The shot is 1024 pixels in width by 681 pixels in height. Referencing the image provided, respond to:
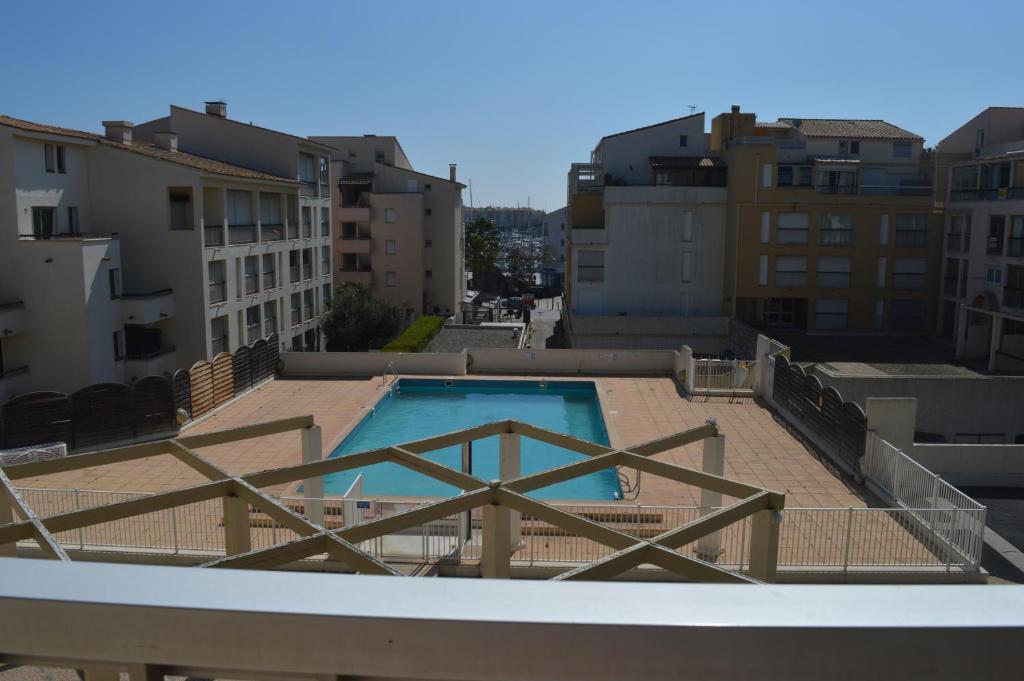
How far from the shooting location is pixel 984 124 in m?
40.8

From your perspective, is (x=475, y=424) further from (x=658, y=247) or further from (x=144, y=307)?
(x=658, y=247)

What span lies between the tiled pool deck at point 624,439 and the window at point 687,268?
45.4 feet

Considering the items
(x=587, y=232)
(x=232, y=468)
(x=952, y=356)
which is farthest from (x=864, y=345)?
(x=232, y=468)

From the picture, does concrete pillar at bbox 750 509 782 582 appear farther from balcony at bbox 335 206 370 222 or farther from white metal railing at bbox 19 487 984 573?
balcony at bbox 335 206 370 222

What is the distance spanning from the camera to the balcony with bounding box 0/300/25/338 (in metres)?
23.1

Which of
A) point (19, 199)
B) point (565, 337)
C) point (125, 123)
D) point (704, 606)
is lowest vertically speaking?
point (565, 337)

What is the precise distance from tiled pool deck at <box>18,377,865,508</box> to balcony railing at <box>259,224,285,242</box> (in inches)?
365

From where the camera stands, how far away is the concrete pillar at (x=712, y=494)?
12.9m

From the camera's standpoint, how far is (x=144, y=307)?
86.1ft

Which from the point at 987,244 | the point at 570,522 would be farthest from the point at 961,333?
the point at 570,522

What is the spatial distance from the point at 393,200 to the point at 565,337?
15605 millimetres

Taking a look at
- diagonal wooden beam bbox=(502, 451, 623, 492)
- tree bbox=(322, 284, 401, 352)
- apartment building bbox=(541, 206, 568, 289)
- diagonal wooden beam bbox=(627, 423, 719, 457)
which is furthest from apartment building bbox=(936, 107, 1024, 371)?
apartment building bbox=(541, 206, 568, 289)

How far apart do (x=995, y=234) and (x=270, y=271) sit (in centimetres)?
2999

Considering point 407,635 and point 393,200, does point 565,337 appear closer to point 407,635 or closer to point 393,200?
point 393,200
